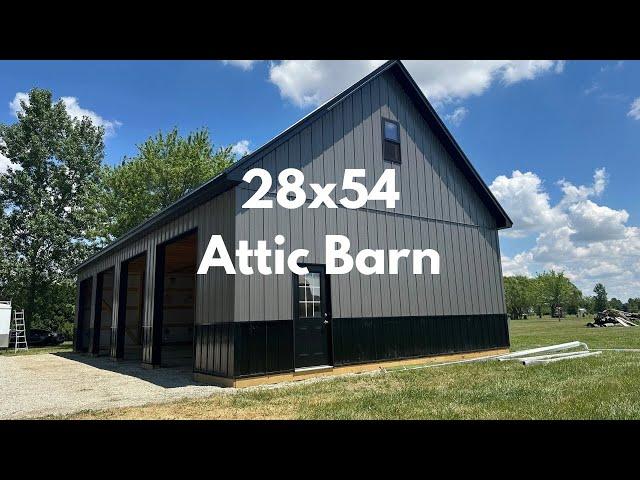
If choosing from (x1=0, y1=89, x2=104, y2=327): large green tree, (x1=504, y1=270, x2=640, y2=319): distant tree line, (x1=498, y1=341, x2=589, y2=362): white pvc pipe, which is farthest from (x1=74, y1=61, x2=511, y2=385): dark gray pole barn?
(x1=504, y1=270, x2=640, y2=319): distant tree line

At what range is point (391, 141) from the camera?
12469mm

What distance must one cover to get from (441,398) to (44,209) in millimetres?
28963

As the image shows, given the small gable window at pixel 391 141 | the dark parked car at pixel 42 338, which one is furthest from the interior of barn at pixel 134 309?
the small gable window at pixel 391 141

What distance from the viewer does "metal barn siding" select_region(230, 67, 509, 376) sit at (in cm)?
936

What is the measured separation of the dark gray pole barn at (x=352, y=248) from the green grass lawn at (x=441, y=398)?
1326mm

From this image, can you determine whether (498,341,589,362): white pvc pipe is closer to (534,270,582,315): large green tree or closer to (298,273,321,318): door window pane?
(298,273,321,318): door window pane

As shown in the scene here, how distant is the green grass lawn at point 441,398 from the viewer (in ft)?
18.2

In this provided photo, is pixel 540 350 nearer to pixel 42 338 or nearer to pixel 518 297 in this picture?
pixel 42 338

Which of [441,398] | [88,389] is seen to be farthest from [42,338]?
[441,398]
